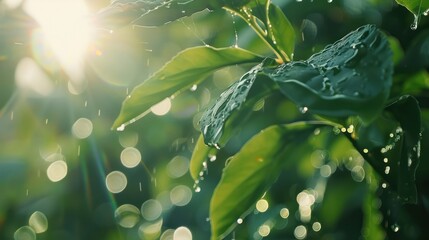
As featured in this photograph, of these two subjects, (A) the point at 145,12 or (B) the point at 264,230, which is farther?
(B) the point at 264,230

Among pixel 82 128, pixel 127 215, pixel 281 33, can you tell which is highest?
pixel 281 33

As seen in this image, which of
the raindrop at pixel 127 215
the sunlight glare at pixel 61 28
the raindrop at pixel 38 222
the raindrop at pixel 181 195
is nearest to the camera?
the sunlight glare at pixel 61 28

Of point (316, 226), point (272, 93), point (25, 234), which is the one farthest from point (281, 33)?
point (25, 234)

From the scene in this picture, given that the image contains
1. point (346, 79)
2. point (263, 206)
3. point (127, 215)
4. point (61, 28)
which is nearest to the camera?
point (346, 79)

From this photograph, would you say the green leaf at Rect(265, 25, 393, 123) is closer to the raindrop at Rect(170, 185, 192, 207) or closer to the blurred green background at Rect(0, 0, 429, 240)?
the blurred green background at Rect(0, 0, 429, 240)

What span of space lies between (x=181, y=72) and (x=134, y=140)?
1.08 m

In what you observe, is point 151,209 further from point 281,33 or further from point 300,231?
point 281,33

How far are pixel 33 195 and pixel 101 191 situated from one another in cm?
17

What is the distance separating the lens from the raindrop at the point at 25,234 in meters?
2.00

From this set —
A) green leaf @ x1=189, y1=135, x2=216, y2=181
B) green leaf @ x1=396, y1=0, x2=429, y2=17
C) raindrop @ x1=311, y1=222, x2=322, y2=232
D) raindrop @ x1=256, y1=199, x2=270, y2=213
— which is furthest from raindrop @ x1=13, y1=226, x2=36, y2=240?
green leaf @ x1=396, y1=0, x2=429, y2=17

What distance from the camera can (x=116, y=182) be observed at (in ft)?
6.52

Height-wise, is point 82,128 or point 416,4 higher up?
point 416,4

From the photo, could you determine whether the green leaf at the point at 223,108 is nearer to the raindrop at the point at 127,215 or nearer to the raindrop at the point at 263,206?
the raindrop at the point at 263,206

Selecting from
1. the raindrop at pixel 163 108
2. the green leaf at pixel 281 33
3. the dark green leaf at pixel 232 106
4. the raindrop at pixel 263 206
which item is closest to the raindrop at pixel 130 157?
the raindrop at pixel 163 108
